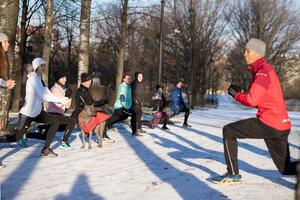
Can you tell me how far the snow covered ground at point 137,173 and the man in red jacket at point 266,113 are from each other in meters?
0.55

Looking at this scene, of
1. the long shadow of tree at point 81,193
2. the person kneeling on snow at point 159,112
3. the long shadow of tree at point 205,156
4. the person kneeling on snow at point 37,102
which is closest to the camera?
the long shadow of tree at point 81,193

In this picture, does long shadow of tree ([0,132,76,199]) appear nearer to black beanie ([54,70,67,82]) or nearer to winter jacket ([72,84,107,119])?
winter jacket ([72,84,107,119])

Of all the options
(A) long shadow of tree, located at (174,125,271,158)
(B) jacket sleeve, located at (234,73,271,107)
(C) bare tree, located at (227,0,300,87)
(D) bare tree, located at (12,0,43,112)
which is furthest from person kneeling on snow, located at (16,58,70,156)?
(C) bare tree, located at (227,0,300,87)

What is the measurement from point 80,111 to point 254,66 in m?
5.71

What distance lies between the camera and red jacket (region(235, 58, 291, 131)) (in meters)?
6.96

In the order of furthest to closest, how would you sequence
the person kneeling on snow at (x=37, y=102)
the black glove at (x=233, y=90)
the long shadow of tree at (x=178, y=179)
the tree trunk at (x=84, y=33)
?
the tree trunk at (x=84, y=33)
the person kneeling on snow at (x=37, y=102)
the black glove at (x=233, y=90)
the long shadow of tree at (x=178, y=179)

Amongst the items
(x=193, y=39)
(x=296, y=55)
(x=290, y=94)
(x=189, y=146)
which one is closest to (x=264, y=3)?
(x=296, y=55)

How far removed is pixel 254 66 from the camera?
7.38 m

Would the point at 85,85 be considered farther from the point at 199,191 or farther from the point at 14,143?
the point at 199,191

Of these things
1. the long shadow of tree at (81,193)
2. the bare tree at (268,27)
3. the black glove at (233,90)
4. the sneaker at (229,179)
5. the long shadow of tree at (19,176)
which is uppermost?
the bare tree at (268,27)

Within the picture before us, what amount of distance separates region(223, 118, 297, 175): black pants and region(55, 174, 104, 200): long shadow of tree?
2102 mm

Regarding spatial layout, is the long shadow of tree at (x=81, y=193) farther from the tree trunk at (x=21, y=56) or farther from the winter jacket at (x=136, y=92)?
the tree trunk at (x=21, y=56)

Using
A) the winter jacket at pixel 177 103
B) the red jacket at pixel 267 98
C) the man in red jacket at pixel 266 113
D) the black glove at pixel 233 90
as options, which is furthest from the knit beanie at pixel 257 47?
the winter jacket at pixel 177 103

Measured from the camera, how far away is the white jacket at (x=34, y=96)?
985 cm
